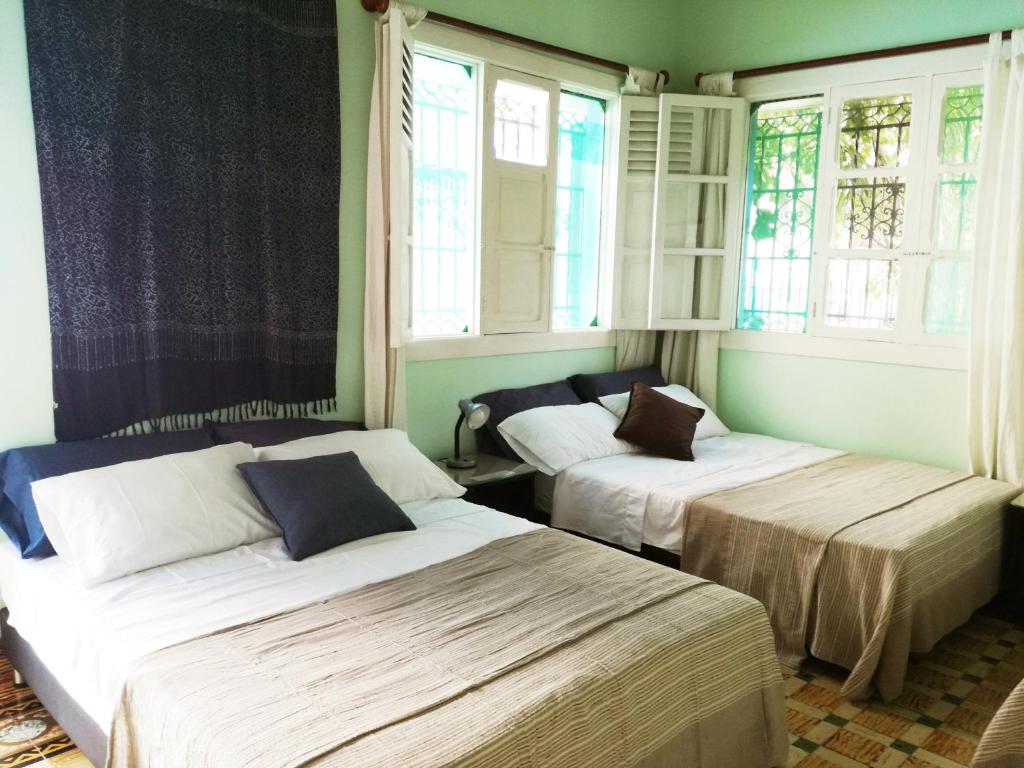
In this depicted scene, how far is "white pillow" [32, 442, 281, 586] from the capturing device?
2.21 meters

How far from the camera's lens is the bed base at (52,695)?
77.7 inches

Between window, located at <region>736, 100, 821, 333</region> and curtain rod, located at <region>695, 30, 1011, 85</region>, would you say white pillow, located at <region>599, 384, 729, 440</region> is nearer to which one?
window, located at <region>736, 100, 821, 333</region>

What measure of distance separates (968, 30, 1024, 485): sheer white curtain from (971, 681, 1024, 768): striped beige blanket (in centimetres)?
193

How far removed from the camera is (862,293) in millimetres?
4059

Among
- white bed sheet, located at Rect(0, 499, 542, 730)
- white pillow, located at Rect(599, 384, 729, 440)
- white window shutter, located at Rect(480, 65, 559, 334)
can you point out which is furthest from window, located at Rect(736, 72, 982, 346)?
white bed sheet, located at Rect(0, 499, 542, 730)

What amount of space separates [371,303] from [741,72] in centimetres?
254

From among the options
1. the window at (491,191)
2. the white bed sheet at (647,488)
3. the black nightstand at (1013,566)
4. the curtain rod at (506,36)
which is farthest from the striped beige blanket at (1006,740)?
the curtain rod at (506,36)

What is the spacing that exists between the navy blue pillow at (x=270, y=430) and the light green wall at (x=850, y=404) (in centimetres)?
246

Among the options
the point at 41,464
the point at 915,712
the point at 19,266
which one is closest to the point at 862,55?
the point at 915,712

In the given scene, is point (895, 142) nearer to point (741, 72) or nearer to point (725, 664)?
point (741, 72)

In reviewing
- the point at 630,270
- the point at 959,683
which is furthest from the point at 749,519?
the point at 630,270

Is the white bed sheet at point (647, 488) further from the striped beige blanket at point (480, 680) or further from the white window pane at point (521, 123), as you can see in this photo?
A: the white window pane at point (521, 123)

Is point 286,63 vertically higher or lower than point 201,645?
higher

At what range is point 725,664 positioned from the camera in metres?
2.02
